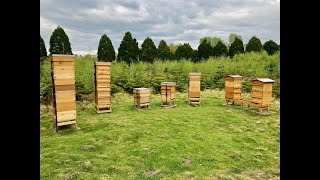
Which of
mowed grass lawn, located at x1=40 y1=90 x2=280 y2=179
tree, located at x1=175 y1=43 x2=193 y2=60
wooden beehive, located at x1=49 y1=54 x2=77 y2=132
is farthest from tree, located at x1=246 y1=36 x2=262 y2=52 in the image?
wooden beehive, located at x1=49 y1=54 x2=77 y2=132

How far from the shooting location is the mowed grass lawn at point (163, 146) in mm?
3656

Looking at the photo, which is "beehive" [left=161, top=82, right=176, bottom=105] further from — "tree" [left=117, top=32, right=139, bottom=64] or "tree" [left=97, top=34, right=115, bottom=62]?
"tree" [left=97, top=34, right=115, bottom=62]

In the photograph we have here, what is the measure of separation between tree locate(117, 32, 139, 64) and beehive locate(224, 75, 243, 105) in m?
7.92

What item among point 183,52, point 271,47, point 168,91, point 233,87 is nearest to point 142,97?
point 168,91

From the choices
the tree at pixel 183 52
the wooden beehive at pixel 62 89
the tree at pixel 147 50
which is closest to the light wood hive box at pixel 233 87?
the wooden beehive at pixel 62 89

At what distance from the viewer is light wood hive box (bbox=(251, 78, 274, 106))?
7.44 metres

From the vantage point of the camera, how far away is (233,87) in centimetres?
866

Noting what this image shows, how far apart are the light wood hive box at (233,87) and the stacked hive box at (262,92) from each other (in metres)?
0.83

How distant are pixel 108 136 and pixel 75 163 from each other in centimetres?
150

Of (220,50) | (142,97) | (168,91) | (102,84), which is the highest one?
(220,50)

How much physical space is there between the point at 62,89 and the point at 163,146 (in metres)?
2.79

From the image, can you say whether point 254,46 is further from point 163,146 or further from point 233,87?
point 163,146
